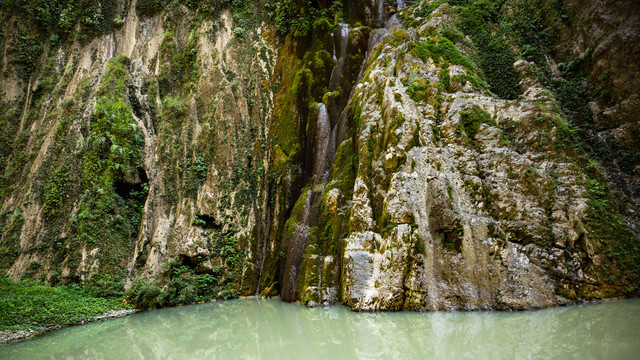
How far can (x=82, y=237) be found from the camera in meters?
15.8

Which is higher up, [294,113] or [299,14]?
[299,14]

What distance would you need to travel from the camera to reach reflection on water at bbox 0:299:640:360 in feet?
16.7

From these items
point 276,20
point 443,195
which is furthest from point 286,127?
point 443,195

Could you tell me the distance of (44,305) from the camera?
11.9 m

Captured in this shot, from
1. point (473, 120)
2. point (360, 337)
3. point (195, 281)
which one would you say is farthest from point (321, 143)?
point (360, 337)

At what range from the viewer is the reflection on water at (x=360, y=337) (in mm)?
5082

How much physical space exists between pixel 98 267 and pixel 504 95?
780 inches

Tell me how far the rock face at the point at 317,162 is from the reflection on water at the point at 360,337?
1.48 meters

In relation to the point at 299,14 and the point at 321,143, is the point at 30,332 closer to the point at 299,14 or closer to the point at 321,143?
the point at 321,143

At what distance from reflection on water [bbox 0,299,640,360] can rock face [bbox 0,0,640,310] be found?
1475 mm

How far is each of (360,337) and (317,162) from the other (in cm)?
995

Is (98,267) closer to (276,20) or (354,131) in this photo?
(354,131)

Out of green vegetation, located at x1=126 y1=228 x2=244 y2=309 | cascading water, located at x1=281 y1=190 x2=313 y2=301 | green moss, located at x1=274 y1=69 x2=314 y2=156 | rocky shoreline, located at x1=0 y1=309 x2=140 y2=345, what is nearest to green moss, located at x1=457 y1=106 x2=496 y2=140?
cascading water, located at x1=281 y1=190 x2=313 y2=301

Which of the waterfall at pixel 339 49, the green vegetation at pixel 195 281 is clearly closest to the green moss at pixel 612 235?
the waterfall at pixel 339 49
